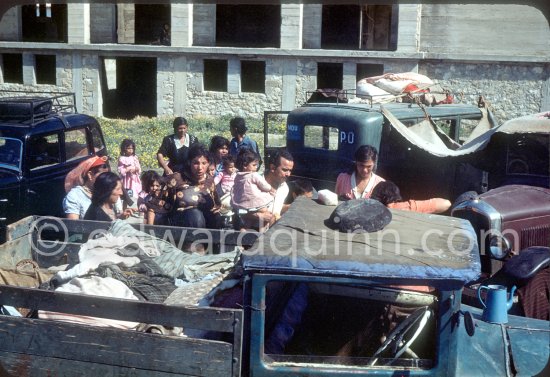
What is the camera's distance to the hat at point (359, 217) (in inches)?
141

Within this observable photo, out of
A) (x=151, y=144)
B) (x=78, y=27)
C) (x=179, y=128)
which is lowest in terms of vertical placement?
(x=151, y=144)

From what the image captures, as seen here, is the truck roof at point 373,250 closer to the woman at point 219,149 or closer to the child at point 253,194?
the child at point 253,194

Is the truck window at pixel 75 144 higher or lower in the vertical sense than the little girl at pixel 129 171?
higher

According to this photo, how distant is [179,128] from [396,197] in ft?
16.3

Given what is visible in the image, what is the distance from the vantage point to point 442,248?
3.46 meters

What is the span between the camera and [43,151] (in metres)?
9.35

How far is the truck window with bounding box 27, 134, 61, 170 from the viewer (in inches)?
360

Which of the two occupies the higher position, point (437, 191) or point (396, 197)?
point (396, 197)

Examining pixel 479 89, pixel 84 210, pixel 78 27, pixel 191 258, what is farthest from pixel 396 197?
pixel 78 27

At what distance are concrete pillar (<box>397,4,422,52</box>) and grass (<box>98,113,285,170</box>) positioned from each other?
4511mm

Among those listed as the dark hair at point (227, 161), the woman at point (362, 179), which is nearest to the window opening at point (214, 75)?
the dark hair at point (227, 161)

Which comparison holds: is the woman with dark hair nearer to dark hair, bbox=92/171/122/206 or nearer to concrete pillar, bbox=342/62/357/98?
dark hair, bbox=92/171/122/206

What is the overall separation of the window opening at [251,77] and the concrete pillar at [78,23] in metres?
5.71

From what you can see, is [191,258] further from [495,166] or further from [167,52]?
[167,52]
